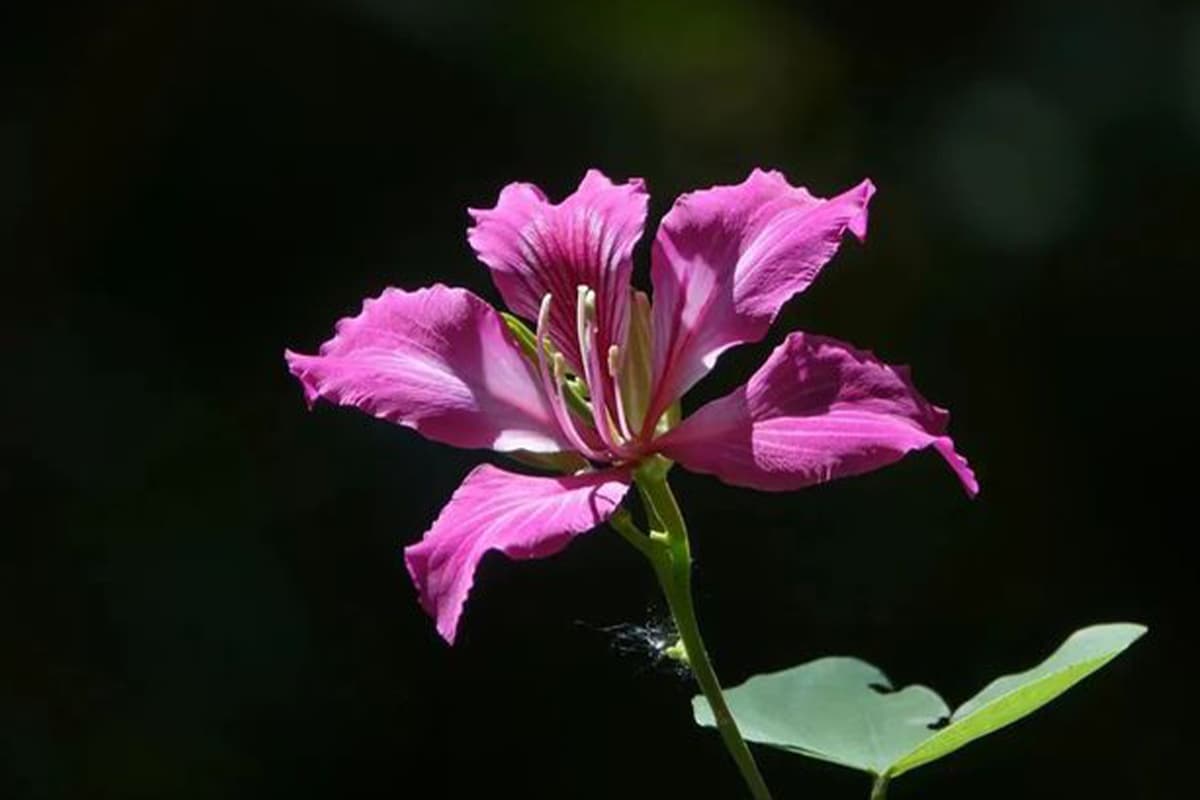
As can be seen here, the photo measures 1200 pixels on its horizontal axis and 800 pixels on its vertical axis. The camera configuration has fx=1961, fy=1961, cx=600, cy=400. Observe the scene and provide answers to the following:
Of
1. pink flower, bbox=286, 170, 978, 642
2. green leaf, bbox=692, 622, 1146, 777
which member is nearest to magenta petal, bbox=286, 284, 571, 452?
pink flower, bbox=286, 170, 978, 642

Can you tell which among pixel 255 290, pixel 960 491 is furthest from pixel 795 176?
pixel 255 290

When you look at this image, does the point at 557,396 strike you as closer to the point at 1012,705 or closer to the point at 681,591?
the point at 681,591

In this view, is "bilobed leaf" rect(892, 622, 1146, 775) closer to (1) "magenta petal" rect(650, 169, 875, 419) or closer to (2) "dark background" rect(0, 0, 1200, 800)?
(1) "magenta petal" rect(650, 169, 875, 419)

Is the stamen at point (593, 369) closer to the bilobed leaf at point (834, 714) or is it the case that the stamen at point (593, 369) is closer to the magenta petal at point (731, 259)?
the magenta petal at point (731, 259)

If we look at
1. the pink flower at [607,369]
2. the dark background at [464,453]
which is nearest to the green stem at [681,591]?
the pink flower at [607,369]

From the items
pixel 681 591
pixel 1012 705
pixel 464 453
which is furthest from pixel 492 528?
pixel 464 453

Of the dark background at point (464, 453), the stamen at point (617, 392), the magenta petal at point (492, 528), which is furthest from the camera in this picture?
the dark background at point (464, 453)

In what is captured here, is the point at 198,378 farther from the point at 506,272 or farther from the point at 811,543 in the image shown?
the point at 506,272
